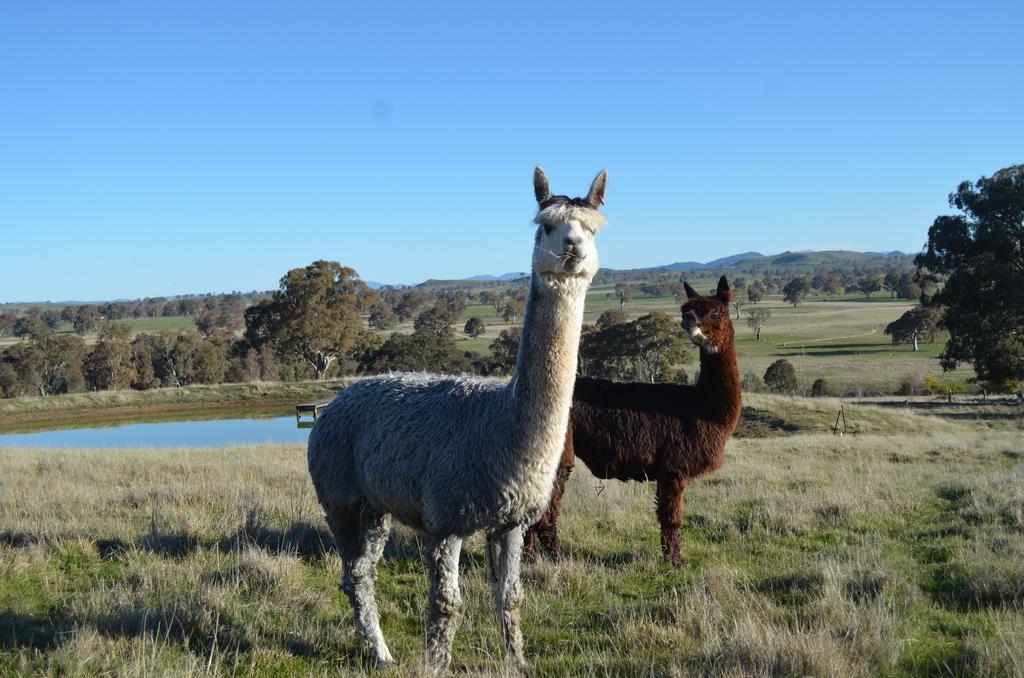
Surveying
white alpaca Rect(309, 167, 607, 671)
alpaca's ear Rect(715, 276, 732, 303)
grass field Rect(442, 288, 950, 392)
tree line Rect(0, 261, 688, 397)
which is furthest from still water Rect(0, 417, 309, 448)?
grass field Rect(442, 288, 950, 392)

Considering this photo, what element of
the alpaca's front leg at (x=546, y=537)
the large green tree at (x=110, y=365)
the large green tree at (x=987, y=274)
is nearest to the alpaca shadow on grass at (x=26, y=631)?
the alpaca's front leg at (x=546, y=537)

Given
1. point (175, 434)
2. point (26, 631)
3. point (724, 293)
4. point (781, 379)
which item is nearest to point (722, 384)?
point (724, 293)

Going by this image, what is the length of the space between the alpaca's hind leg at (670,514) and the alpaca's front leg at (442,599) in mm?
2951

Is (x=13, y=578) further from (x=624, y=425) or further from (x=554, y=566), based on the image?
(x=624, y=425)

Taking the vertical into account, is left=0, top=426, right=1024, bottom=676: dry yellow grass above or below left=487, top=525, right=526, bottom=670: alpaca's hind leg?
below

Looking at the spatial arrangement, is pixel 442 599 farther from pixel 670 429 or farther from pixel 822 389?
pixel 822 389

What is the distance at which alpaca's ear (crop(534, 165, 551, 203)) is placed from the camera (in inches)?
172

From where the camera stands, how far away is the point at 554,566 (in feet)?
21.5

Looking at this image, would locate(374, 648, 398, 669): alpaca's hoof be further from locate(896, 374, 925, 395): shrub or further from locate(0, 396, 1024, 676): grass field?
locate(896, 374, 925, 395): shrub

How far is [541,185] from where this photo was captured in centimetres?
439

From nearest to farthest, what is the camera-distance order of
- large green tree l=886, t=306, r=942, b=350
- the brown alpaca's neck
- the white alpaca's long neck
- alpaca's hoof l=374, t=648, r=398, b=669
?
1. the white alpaca's long neck
2. alpaca's hoof l=374, t=648, r=398, b=669
3. the brown alpaca's neck
4. large green tree l=886, t=306, r=942, b=350

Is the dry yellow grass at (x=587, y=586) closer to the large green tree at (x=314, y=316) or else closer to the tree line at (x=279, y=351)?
the tree line at (x=279, y=351)

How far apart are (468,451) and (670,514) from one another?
322cm

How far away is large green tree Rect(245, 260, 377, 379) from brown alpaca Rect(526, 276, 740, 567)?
4609 centimetres
